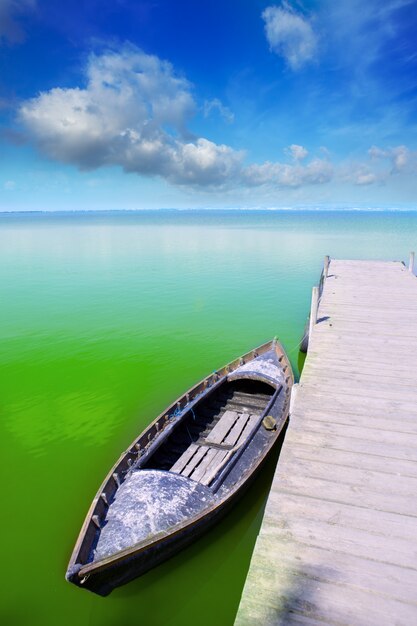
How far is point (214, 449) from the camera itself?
8805 mm

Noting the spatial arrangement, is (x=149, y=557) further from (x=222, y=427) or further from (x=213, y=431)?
(x=222, y=427)

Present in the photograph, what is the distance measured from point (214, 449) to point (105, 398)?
6076mm

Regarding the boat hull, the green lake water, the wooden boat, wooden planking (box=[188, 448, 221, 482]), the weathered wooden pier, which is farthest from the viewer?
wooden planking (box=[188, 448, 221, 482])

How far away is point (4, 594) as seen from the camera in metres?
6.67

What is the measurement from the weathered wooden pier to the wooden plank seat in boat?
9.49ft

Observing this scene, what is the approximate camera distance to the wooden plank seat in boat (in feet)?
26.3

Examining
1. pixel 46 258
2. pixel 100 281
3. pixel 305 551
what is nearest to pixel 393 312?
pixel 305 551

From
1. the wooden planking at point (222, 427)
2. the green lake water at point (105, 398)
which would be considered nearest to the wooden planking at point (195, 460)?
the wooden planking at point (222, 427)

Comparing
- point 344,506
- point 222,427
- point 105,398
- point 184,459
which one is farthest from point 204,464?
point 105,398

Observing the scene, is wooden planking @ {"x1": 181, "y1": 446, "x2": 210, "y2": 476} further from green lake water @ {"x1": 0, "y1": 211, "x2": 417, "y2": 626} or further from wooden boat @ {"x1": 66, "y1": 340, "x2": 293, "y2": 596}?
green lake water @ {"x1": 0, "y1": 211, "x2": 417, "y2": 626}

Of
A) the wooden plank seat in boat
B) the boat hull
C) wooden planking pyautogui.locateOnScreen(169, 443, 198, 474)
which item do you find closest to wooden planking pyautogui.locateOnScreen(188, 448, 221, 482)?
the wooden plank seat in boat

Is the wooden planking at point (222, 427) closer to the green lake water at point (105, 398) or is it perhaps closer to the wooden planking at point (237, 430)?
the wooden planking at point (237, 430)

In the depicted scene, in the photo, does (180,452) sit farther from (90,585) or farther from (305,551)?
(305,551)

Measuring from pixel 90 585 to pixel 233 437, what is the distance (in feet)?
15.3
